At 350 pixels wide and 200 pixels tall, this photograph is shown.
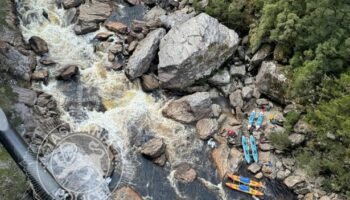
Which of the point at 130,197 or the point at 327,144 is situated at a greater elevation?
the point at 327,144

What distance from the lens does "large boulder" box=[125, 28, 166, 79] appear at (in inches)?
784

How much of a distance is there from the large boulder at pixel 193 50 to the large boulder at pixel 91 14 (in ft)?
12.0

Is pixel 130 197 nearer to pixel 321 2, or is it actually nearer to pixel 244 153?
pixel 244 153

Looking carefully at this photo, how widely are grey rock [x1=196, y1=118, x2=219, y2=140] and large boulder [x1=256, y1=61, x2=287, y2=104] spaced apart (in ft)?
8.60

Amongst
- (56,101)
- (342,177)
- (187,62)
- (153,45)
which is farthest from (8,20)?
(342,177)

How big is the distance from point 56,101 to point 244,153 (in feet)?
25.7

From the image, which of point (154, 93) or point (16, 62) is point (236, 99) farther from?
point (16, 62)

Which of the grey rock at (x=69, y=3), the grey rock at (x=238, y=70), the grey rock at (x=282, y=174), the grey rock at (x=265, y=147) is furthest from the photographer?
the grey rock at (x=69, y=3)

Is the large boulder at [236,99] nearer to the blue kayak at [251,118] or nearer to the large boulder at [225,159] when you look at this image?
the blue kayak at [251,118]

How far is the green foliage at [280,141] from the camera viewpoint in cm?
1834

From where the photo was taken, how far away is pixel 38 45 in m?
20.3

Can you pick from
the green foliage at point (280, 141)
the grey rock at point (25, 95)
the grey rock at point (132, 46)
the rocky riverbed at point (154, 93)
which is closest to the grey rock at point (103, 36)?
the rocky riverbed at point (154, 93)

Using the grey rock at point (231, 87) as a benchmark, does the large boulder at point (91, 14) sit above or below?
above

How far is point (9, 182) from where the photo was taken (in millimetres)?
14367
